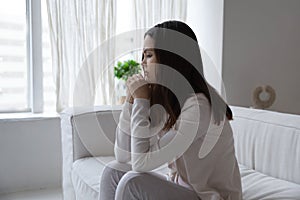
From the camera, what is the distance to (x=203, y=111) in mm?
1143

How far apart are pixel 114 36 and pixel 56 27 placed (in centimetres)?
44

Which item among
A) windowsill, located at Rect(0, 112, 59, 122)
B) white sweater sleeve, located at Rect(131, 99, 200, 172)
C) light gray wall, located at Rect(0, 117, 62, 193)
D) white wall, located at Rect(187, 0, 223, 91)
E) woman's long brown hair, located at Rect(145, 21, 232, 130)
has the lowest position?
light gray wall, located at Rect(0, 117, 62, 193)

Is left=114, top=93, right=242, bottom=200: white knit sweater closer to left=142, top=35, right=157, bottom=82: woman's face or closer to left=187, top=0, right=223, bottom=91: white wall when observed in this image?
left=142, top=35, right=157, bottom=82: woman's face

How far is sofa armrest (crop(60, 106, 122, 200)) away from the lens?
1.92m

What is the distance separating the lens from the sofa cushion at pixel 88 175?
5.24ft

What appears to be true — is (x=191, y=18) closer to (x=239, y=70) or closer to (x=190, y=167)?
(x=239, y=70)

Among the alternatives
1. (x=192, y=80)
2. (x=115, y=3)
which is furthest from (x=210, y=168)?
(x=115, y=3)

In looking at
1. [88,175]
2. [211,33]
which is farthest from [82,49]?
[88,175]

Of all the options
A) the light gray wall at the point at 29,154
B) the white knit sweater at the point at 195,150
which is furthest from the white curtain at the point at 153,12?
the white knit sweater at the point at 195,150

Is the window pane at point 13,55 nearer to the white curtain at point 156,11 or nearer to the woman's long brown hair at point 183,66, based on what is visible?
the white curtain at point 156,11

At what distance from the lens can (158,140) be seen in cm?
122

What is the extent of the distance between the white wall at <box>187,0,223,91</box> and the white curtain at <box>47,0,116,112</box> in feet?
2.22

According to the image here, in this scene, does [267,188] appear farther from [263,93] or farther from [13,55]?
[13,55]

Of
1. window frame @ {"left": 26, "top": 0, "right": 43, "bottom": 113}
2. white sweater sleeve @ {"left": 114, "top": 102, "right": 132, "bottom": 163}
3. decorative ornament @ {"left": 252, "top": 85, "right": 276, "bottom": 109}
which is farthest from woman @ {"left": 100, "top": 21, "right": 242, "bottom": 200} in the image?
window frame @ {"left": 26, "top": 0, "right": 43, "bottom": 113}
